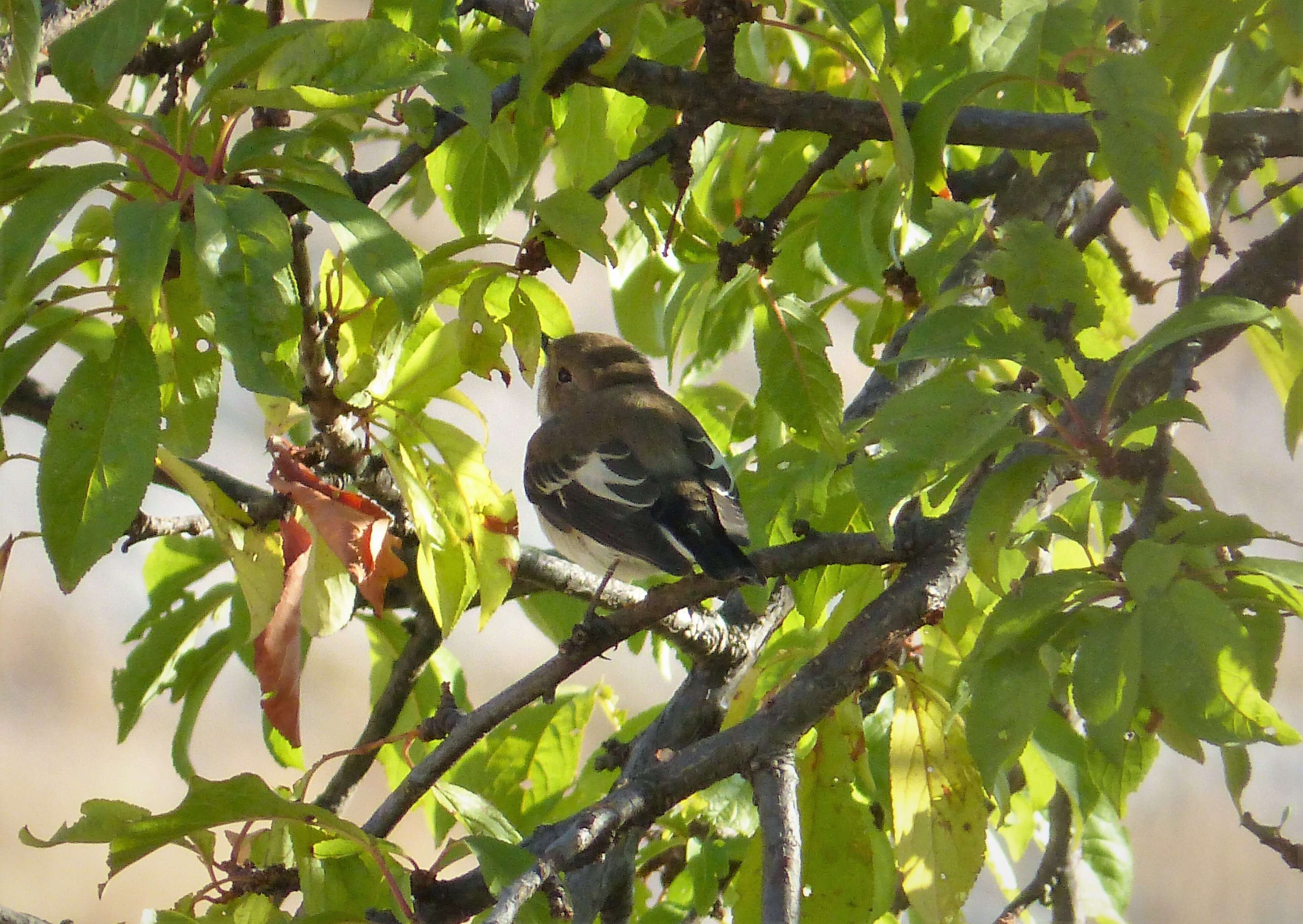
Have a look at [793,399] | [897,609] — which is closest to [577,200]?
[793,399]

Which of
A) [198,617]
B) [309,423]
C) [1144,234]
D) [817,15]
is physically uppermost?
[1144,234]

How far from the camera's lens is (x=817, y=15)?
2299 millimetres

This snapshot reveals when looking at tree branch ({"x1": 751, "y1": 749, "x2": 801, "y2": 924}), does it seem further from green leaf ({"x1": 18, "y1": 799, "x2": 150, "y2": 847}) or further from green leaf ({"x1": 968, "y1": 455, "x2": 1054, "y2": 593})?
green leaf ({"x1": 18, "y1": 799, "x2": 150, "y2": 847})

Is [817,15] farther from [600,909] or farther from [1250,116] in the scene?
[600,909]

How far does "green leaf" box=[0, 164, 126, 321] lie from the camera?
1.12m

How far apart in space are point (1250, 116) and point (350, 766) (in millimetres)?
1916

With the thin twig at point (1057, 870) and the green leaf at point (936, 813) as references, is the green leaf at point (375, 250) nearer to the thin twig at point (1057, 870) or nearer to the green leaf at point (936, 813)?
the green leaf at point (936, 813)

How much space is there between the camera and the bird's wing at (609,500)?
2221mm

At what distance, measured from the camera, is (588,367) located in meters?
3.32

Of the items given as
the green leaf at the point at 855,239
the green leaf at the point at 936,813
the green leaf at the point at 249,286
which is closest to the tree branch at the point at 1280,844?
the green leaf at the point at 936,813

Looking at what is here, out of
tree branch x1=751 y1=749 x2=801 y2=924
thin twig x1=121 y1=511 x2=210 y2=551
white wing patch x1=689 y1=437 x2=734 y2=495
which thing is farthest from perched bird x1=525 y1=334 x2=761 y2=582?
thin twig x1=121 y1=511 x2=210 y2=551

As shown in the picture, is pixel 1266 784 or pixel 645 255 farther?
pixel 1266 784

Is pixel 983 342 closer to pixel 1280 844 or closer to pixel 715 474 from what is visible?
pixel 1280 844

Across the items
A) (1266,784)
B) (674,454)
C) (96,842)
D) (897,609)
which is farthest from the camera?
(1266,784)
